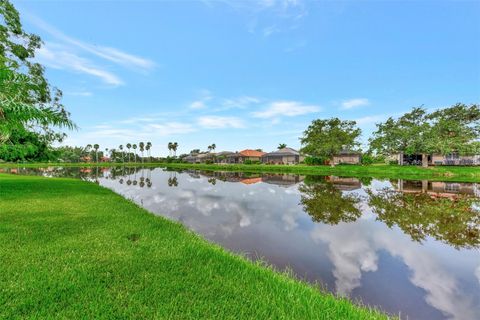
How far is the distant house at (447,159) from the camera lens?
50719 mm

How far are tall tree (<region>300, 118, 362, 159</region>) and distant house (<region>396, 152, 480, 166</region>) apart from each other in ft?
45.8

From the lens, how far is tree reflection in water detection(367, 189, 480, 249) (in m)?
10.1

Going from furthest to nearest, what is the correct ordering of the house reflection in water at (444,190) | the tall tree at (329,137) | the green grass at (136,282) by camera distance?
the tall tree at (329,137) → the house reflection in water at (444,190) → the green grass at (136,282)

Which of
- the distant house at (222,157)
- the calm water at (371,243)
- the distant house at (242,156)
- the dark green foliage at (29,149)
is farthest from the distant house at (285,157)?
the dark green foliage at (29,149)

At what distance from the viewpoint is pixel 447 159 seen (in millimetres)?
53469

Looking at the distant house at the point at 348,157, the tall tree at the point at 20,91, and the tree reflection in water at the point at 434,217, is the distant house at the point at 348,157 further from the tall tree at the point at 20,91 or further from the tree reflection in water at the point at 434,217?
the tall tree at the point at 20,91

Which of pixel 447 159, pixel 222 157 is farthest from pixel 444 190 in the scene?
pixel 222 157

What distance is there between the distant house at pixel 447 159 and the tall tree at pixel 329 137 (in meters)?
14.0

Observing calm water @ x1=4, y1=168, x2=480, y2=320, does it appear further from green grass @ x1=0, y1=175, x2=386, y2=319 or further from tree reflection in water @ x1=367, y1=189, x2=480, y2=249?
green grass @ x1=0, y1=175, x2=386, y2=319

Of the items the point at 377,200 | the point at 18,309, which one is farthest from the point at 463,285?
the point at 377,200

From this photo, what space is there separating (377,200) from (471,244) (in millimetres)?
9340

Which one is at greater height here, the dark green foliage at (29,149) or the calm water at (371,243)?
the dark green foliage at (29,149)

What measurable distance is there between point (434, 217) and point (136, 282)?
15.6m

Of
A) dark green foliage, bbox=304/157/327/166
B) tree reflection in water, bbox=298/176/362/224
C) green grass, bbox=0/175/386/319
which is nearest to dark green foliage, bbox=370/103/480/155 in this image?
dark green foliage, bbox=304/157/327/166
